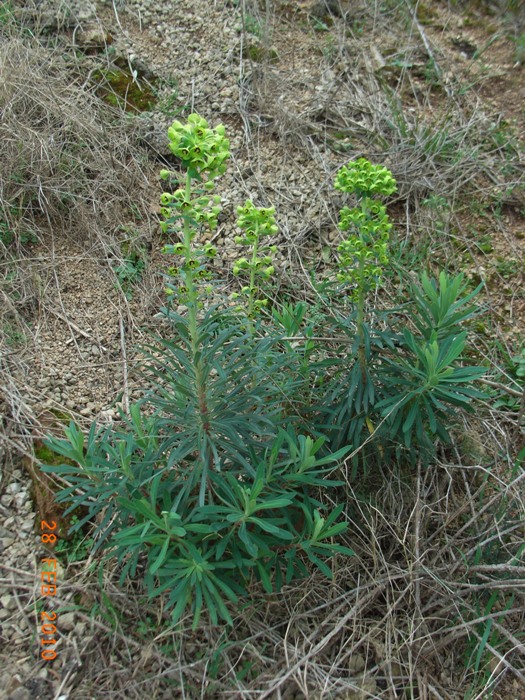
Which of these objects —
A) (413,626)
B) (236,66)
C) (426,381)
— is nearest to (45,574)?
(413,626)

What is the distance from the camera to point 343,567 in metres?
2.51

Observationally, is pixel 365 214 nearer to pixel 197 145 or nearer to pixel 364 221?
pixel 364 221

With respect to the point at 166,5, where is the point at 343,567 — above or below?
below

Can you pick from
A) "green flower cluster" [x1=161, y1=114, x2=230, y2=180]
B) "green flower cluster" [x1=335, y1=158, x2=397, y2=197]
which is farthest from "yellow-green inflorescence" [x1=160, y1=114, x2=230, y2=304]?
"green flower cluster" [x1=335, y1=158, x2=397, y2=197]

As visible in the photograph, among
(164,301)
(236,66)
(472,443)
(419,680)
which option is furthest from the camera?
(236,66)

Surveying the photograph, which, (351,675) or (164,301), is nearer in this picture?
(351,675)

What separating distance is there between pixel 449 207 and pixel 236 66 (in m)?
1.78

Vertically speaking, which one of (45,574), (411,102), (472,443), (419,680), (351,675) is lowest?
(45,574)

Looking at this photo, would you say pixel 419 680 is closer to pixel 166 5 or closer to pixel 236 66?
pixel 236 66
